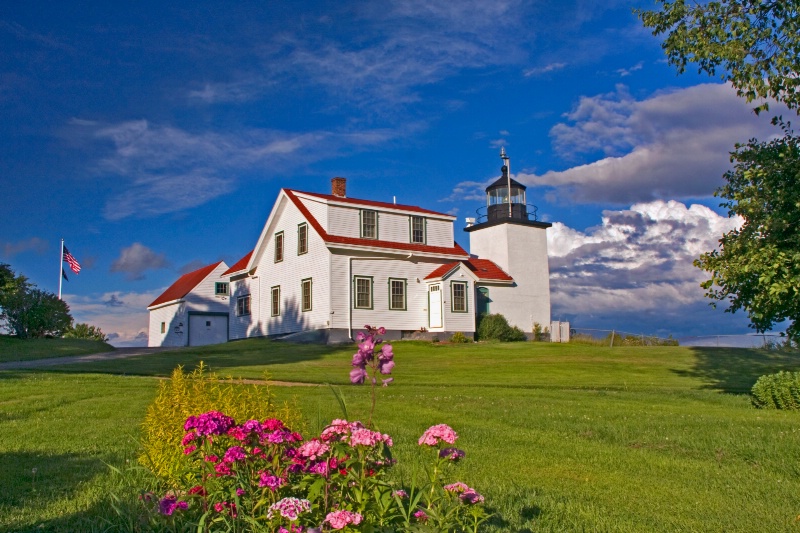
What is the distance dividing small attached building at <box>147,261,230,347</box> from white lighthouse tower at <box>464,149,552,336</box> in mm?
17142

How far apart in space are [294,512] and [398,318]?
30816 millimetres

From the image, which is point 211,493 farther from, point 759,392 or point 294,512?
point 759,392

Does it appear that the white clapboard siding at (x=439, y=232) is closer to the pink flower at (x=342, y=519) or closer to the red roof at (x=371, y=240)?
the red roof at (x=371, y=240)

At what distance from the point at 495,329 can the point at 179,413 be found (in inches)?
1196

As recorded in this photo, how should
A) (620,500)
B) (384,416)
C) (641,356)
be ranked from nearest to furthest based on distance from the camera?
(620,500) → (384,416) → (641,356)

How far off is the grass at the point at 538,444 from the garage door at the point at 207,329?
2423 cm

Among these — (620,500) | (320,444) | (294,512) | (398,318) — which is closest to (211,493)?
(320,444)

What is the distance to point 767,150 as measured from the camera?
1648cm

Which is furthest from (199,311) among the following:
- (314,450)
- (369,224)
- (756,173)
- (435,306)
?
(314,450)

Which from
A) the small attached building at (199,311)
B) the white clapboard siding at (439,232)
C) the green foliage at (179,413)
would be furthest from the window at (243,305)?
the green foliage at (179,413)

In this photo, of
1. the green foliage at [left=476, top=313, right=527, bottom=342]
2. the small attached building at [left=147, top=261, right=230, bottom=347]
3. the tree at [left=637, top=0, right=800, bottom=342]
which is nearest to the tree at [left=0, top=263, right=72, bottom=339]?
the small attached building at [left=147, top=261, right=230, bottom=347]

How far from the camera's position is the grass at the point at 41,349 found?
26.9 metres

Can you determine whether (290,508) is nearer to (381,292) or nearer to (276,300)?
(381,292)

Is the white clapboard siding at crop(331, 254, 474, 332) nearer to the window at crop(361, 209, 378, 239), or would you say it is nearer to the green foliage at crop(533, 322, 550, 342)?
the window at crop(361, 209, 378, 239)
